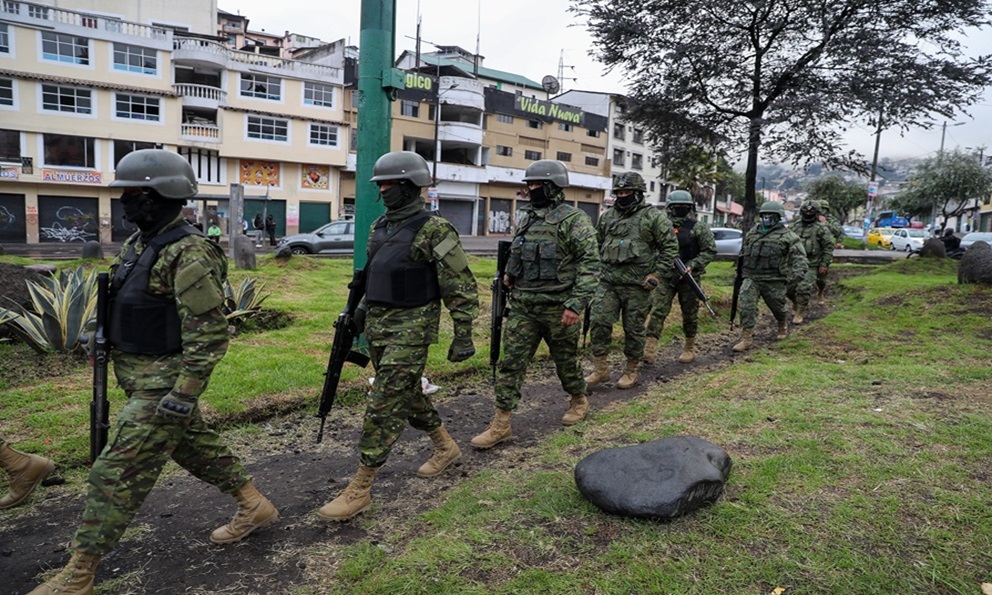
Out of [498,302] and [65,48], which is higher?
[65,48]

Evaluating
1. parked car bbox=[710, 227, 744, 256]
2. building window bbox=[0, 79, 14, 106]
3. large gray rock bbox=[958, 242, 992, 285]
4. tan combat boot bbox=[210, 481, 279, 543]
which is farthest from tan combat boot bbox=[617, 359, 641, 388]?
building window bbox=[0, 79, 14, 106]

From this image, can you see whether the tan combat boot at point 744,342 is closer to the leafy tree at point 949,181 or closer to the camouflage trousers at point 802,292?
the camouflage trousers at point 802,292

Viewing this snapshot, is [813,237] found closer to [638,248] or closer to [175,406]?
[638,248]

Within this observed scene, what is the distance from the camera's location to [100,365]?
3.24 meters

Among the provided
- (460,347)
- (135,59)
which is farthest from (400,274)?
(135,59)

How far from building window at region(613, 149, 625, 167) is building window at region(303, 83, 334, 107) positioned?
94.1 ft

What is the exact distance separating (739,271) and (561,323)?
5293mm

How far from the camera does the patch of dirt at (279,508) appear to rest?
3266 millimetres

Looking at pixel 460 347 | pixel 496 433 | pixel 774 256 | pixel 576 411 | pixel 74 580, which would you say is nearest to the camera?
pixel 74 580

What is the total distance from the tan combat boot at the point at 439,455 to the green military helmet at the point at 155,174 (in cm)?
217

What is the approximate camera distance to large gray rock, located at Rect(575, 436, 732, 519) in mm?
3400

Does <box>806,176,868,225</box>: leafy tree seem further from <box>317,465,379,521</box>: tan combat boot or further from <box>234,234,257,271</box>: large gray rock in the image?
<box>317,465,379,521</box>: tan combat boot

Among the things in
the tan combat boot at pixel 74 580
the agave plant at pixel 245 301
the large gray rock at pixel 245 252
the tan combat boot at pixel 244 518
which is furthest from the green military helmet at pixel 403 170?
the large gray rock at pixel 245 252

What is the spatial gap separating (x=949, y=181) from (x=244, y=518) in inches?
2081
